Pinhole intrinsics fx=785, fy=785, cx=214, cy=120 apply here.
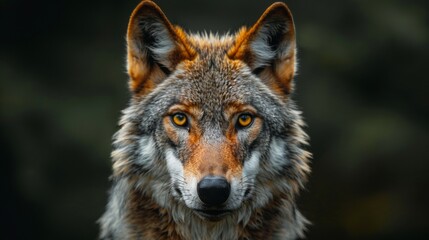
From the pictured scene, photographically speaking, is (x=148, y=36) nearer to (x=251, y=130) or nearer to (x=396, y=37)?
(x=251, y=130)

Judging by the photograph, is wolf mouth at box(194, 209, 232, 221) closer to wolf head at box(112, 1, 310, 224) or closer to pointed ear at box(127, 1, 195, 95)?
wolf head at box(112, 1, 310, 224)

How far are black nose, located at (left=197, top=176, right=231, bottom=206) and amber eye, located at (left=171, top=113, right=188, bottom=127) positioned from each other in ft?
1.64

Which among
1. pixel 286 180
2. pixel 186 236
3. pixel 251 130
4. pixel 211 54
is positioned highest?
pixel 211 54

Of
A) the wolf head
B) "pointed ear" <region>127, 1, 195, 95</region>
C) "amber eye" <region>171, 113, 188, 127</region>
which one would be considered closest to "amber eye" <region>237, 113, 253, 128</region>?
the wolf head

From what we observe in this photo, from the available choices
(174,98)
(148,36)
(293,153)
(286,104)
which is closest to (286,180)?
(293,153)

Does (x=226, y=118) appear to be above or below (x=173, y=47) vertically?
below

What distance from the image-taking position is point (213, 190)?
4539 millimetres

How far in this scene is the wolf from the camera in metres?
4.86

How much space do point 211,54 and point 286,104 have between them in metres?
0.61

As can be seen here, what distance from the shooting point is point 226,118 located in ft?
16.0

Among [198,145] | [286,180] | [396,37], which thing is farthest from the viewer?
[396,37]

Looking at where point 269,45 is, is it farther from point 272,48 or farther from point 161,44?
point 161,44

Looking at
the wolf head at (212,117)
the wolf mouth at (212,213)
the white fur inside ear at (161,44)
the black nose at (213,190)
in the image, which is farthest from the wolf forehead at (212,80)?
the wolf mouth at (212,213)

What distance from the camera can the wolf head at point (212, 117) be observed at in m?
4.78
